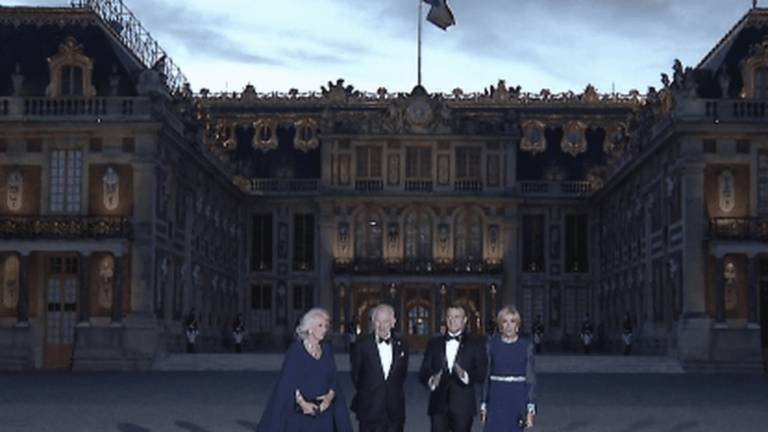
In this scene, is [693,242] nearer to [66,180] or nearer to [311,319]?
[66,180]

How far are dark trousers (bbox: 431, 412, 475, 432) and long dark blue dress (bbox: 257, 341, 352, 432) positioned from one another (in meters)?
2.70

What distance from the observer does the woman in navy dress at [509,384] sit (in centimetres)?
A: 1164

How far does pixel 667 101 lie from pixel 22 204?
21.3 metres

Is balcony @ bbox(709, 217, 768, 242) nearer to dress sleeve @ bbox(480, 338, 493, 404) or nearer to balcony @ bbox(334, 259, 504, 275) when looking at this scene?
balcony @ bbox(334, 259, 504, 275)

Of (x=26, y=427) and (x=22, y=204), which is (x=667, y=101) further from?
(x=26, y=427)

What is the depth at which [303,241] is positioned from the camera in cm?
5816

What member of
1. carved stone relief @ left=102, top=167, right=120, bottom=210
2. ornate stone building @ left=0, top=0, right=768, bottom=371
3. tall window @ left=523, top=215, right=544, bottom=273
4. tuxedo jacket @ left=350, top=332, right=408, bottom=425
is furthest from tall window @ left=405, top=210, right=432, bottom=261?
tuxedo jacket @ left=350, top=332, right=408, bottom=425

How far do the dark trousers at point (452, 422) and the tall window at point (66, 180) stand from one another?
27637 mm

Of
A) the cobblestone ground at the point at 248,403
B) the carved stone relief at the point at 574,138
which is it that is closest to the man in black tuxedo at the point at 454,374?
the cobblestone ground at the point at 248,403

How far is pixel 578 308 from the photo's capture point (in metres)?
58.2

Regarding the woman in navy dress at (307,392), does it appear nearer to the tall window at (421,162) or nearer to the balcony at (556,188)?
the tall window at (421,162)

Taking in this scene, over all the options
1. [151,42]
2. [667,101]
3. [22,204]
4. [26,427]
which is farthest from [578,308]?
[26,427]

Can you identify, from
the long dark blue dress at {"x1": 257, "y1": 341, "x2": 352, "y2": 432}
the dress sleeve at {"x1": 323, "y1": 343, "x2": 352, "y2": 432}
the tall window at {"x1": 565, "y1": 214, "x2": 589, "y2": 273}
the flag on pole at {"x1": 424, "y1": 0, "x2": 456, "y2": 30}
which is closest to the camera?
the long dark blue dress at {"x1": 257, "y1": 341, "x2": 352, "y2": 432}

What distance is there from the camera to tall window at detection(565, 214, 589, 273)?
58.4 meters
